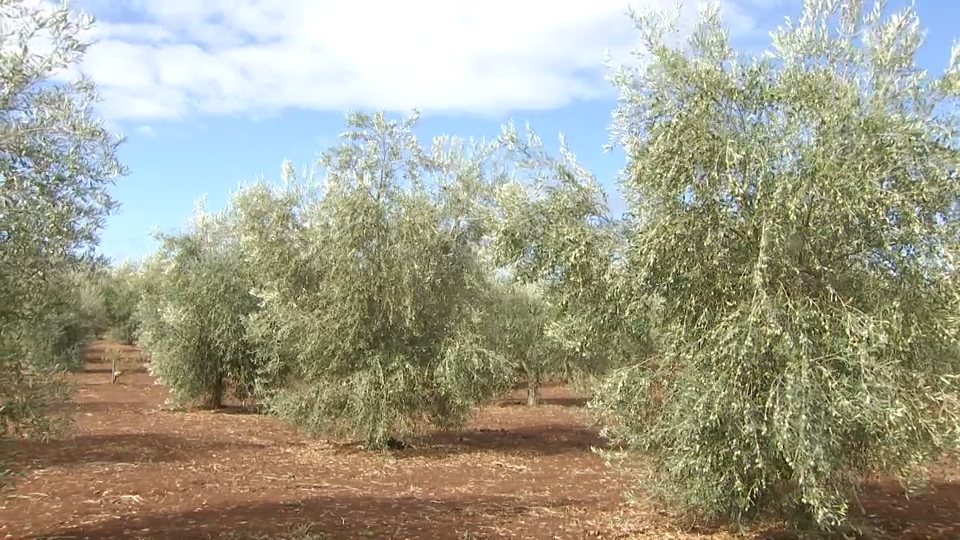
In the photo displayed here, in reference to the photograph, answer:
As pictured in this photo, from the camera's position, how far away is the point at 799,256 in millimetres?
7699

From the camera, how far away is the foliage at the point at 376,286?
14648 millimetres

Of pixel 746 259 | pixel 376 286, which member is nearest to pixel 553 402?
pixel 376 286

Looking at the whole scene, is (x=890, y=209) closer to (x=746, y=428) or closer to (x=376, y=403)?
(x=746, y=428)

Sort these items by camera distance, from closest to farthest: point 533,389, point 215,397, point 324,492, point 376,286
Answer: point 324,492
point 376,286
point 215,397
point 533,389

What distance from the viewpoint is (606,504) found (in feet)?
37.5

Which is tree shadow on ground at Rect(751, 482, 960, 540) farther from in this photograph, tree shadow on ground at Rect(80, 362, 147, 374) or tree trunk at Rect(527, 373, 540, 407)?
tree shadow on ground at Rect(80, 362, 147, 374)

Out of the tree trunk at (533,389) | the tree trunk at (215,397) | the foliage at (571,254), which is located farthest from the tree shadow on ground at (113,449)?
the tree trunk at (533,389)

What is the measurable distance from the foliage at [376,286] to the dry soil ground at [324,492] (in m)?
1.28

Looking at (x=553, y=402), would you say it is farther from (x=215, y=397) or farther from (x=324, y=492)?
(x=324, y=492)

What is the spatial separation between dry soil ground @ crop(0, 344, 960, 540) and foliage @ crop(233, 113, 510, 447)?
1278 millimetres

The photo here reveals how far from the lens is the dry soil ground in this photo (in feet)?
30.9

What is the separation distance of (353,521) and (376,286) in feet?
18.6

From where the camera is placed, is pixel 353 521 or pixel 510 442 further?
pixel 510 442

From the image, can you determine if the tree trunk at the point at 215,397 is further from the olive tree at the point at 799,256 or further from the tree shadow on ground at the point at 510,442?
the olive tree at the point at 799,256
